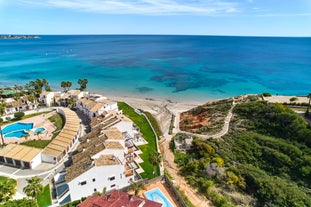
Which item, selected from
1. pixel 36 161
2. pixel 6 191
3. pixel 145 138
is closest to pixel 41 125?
pixel 36 161

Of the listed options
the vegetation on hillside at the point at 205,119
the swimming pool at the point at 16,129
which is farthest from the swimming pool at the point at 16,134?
the vegetation on hillside at the point at 205,119

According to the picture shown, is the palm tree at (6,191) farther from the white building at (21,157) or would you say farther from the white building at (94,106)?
the white building at (94,106)

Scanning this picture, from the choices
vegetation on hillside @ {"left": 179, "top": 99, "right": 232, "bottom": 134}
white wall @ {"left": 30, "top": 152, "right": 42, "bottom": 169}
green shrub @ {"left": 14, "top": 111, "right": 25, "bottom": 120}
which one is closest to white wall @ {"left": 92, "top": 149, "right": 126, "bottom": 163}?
white wall @ {"left": 30, "top": 152, "right": 42, "bottom": 169}

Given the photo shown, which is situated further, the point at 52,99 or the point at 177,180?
the point at 52,99

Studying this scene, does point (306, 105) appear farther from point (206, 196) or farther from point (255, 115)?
point (206, 196)

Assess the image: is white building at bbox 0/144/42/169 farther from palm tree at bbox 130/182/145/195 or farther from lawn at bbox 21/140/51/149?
palm tree at bbox 130/182/145/195

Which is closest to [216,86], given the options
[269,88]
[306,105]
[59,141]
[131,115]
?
[269,88]
